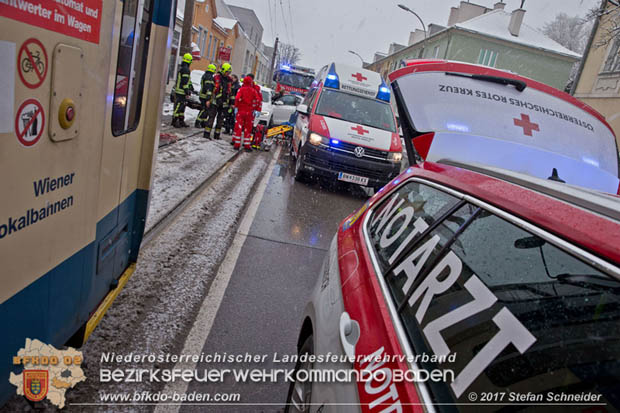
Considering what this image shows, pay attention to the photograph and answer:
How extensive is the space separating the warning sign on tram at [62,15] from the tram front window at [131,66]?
386 mm

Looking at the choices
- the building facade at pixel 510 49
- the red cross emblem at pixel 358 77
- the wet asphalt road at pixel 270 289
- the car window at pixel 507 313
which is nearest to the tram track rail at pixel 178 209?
the wet asphalt road at pixel 270 289

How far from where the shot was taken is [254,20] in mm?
75562

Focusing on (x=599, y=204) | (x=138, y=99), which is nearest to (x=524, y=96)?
(x=599, y=204)

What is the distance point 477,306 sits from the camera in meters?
1.25

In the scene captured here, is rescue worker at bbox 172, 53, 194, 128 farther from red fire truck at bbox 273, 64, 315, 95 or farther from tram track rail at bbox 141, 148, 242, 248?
red fire truck at bbox 273, 64, 315, 95

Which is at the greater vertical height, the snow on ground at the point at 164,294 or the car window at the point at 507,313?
the car window at the point at 507,313

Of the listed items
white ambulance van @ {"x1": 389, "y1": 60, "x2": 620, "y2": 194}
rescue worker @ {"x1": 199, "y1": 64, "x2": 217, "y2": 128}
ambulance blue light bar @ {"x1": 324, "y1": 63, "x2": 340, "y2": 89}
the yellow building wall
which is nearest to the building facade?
the yellow building wall

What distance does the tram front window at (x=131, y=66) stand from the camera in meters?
2.31

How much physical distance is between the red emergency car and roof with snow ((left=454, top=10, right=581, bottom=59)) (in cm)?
4114

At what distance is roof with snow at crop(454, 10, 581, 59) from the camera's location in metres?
37.4

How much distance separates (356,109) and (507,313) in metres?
8.88

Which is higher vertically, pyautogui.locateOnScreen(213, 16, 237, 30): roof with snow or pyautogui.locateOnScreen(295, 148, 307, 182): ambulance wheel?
pyautogui.locateOnScreen(213, 16, 237, 30): roof with snow

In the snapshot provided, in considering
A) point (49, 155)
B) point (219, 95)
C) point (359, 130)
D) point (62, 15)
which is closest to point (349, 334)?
point (49, 155)

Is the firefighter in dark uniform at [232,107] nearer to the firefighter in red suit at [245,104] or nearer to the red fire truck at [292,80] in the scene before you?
the firefighter in red suit at [245,104]
